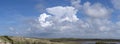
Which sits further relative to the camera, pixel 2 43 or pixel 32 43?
pixel 32 43

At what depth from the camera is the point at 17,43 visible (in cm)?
11181

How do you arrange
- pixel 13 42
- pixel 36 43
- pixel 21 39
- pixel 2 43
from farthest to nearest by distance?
1. pixel 36 43
2. pixel 21 39
3. pixel 13 42
4. pixel 2 43

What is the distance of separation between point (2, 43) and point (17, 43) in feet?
52.1

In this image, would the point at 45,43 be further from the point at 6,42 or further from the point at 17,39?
the point at 6,42

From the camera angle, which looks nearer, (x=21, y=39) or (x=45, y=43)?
(x=21, y=39)

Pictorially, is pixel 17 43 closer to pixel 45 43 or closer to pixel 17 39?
pixel 17 39

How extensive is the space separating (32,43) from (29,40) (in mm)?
2063

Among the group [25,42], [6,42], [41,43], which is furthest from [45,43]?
[6,42]

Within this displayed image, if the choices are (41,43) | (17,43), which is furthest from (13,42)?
(41,43)

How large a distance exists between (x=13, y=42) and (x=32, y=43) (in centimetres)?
1492

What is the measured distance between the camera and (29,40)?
122750mm

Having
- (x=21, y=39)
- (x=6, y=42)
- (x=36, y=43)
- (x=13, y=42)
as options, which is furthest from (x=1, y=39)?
(x=36, y=43)

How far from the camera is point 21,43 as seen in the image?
115 m

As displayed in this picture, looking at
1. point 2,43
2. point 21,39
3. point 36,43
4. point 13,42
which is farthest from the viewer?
point 36,43
